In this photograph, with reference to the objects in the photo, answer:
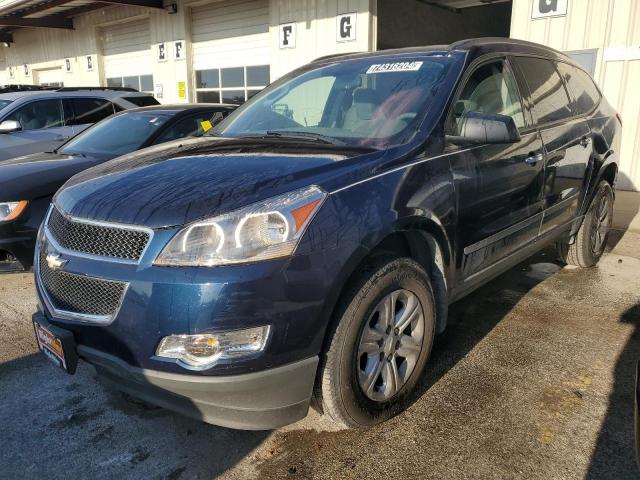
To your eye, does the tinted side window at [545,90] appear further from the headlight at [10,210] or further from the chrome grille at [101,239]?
the headlight at [10,210]

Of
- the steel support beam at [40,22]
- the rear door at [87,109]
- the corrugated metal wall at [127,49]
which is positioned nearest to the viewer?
the rear door at [87,109]

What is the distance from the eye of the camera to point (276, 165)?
2.41m

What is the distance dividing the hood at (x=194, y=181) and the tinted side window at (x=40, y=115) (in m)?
5.38

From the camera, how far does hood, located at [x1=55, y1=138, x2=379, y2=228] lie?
2.11 m

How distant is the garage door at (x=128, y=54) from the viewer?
50.4 ft

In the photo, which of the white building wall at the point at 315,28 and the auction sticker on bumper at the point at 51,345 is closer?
the auction sticker on bumper at the point at 51,345

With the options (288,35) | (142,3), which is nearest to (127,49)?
(142,3)

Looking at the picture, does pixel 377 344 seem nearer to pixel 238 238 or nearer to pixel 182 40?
pixel 238 238

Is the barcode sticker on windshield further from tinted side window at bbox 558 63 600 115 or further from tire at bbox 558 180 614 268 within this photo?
tire at bbox 558 180 614 268

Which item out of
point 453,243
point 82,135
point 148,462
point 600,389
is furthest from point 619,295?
point 82,135

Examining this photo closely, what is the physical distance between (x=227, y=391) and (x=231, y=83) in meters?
11.9

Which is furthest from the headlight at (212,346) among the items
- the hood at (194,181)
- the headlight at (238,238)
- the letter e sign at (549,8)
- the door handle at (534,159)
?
the letter e sign at (549,8)

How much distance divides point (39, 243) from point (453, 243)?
210cm

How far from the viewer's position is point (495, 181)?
308 cm
